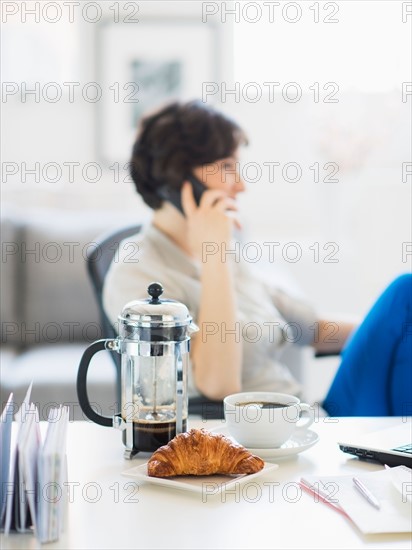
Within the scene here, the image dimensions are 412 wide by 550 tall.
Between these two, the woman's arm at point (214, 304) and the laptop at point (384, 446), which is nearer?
the laptop at point (384, 446)

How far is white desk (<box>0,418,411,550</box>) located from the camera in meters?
0.77

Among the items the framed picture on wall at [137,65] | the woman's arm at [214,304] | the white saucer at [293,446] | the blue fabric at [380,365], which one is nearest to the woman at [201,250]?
the woman's arm at [214,304]

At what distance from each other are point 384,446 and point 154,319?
1.13 ft

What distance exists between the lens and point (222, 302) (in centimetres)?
167

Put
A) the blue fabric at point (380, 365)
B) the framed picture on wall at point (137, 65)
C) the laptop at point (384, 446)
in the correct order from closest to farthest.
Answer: the laptop at point (384, 446) → the blue fabric at point (380, 365) → the framed picture on wall at point (137, 65)

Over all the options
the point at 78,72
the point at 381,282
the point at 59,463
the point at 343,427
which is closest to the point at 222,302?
the point at 343,427

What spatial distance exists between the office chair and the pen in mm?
673

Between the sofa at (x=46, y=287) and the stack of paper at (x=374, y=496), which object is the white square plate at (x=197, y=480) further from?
the sofa at (x=46, y=287)

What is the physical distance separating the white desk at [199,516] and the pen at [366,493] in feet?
0.13

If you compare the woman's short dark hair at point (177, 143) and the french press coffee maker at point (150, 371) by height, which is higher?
the woman's short dark hair at point (177, 143)

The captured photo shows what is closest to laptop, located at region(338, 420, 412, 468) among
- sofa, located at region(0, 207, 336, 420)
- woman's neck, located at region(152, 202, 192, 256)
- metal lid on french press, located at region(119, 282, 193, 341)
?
metal lid on french press, located at region(119, 282, 193, 341)

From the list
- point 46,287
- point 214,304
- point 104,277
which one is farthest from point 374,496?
point 46,287

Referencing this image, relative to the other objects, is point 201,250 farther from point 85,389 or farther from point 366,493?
point 366,493

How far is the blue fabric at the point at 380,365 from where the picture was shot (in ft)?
4.74
